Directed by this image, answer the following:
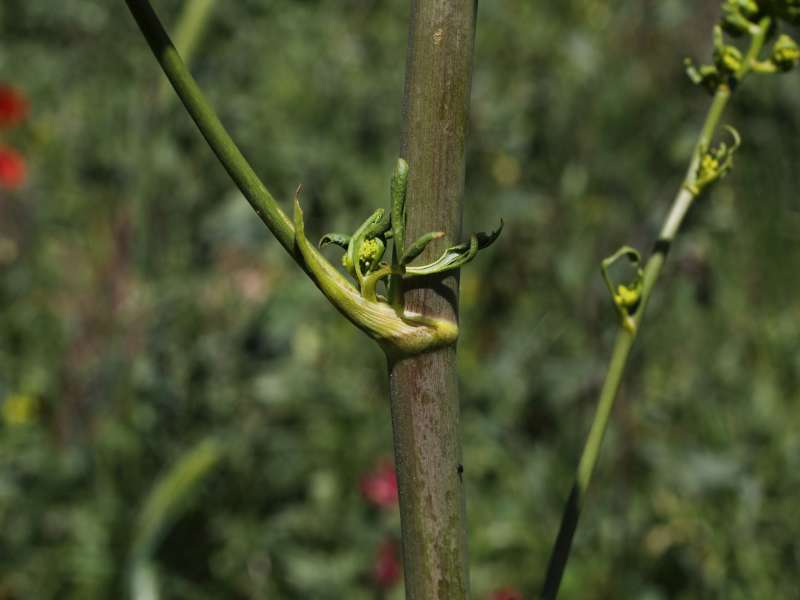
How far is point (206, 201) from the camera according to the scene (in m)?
2.88

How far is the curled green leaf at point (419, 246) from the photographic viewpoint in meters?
0.63

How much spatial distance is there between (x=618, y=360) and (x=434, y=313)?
0.19m

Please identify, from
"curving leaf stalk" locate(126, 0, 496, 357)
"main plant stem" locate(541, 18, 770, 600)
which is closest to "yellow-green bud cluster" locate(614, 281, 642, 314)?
"main plant stem" locate(541, 18, 770, 600)

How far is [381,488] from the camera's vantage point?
2203mm

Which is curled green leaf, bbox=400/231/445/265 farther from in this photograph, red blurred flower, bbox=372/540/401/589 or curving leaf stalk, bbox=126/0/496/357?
red blurred flower, bbox=372/540/401/589

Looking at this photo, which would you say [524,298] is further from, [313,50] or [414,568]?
[414,568]

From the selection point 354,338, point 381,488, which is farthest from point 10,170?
point 381,488

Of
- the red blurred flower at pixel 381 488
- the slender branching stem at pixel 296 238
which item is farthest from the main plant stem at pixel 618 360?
the red blurred flower at pixel 381 488

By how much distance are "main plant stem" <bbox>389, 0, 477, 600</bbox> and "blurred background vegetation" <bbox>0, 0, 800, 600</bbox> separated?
4.17 feet

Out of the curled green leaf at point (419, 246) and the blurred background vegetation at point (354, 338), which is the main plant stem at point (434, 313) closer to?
the curled green leaf at point (419, 246)

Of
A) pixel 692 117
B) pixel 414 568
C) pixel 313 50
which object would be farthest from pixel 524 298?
pixel 414 568

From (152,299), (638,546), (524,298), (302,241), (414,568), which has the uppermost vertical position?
(302,241)

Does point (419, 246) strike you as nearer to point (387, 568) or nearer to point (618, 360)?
point (618, 360)

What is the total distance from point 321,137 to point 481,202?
1.93 ft
